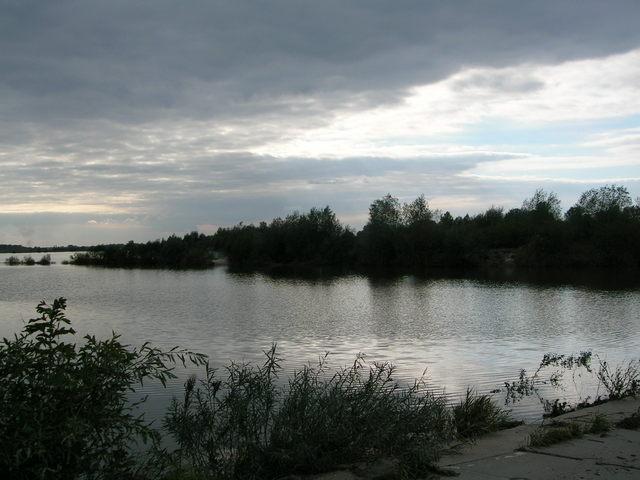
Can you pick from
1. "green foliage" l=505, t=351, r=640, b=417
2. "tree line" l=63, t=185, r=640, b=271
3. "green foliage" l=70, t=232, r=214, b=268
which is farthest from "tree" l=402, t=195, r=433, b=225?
"green foliage" l=505, t=351, r=640, b=417

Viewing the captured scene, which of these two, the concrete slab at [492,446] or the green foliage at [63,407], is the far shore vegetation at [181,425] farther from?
the concrete slab at [492,446]

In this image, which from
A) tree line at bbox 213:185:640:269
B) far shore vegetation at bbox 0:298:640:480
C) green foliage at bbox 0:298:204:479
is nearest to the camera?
green foliage at bbox 0:298:204:479

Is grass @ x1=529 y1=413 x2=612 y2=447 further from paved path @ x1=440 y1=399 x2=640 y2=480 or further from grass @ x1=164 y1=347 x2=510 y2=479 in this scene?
grass @ x1=164 y1=347 x2=510 y2=479

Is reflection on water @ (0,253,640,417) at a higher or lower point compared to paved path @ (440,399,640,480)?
lower

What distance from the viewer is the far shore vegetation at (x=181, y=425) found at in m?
5.10

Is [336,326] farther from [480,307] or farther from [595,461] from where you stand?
[595,461]

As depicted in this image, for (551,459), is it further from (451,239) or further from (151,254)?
(151,254)

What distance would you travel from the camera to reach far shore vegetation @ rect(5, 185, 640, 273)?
81188mm

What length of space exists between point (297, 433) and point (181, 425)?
4.54 feet

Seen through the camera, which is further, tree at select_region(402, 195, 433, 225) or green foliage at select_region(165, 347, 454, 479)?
tree at select_region(402, 195, 433, 225)

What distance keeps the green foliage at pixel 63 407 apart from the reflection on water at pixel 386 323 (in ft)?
20.5

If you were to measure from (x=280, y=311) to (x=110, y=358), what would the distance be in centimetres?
2629

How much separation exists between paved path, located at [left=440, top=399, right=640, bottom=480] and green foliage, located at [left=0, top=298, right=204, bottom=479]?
347 centimetres

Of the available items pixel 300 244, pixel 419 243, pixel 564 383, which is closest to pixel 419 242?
pixel 419 243
